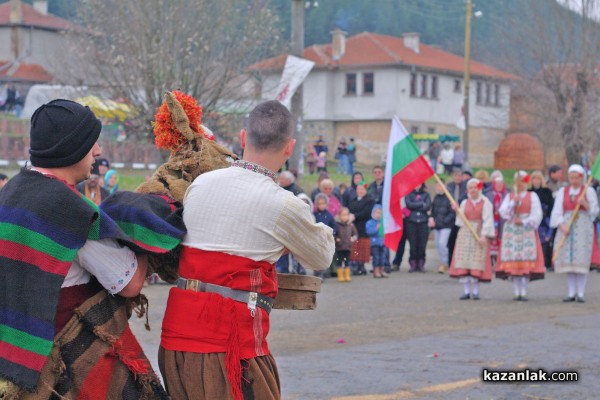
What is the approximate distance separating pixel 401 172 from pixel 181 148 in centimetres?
1026

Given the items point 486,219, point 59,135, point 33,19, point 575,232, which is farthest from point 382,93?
point 59,135

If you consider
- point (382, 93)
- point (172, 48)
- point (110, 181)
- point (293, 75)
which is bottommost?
point (110, 181)

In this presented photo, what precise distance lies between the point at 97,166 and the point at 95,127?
1081 centimetres

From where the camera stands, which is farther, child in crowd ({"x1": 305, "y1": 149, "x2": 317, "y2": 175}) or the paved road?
child in crowd ({"x1": 305, "y1": 149, "x2": 317, "y2": 175})

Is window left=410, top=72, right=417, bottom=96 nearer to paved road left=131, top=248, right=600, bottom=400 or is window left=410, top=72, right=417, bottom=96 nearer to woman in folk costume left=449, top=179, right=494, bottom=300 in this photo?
paved road left=131, top=248, right=600, bottom=400

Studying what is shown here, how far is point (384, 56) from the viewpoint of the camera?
61.9m

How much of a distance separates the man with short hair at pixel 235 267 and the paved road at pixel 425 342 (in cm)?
327

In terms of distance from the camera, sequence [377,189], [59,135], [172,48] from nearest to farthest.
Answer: [59,135] < [377,189] < [172,48]

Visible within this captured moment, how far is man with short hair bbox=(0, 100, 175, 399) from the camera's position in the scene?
3533 millimetres

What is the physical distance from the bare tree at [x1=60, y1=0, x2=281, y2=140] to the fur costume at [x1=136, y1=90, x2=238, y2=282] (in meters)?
18.0

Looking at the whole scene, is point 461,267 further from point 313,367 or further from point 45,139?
point 45,139

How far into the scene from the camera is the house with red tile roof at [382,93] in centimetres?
6091

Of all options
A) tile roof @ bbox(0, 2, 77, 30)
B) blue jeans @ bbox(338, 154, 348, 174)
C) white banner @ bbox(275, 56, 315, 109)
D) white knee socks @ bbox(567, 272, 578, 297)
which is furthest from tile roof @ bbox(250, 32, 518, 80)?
white knee socks @ bbox(567, 272, 578, 297)

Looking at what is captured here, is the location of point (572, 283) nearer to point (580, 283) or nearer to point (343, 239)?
point (580, 283)
